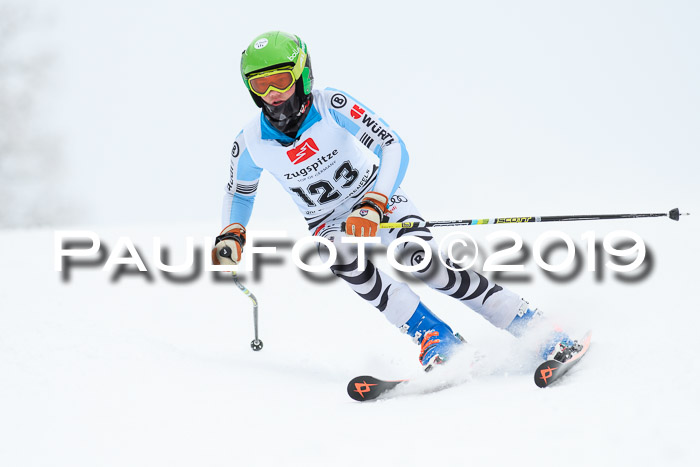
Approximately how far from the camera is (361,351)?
509 centimetres

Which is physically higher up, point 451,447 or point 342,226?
point 342,226

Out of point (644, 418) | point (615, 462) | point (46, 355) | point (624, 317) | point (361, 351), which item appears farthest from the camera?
point (361, 351)

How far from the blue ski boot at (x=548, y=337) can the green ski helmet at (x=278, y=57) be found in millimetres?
1787

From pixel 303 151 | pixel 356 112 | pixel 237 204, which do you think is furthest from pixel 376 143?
pixel 237 204

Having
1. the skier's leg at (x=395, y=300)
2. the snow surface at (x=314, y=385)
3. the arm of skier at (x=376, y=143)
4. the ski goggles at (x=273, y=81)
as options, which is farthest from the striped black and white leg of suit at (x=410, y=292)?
the ski goggles at (x=273, y=81)

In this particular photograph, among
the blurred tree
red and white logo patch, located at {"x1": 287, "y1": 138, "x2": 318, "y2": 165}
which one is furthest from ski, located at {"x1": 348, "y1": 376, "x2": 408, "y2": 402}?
the blurred tree

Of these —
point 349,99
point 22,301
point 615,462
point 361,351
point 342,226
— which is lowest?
point 361,351

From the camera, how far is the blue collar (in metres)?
3.58

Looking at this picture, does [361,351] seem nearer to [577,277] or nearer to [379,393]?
[379,393]

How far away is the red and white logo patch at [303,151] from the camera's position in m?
3.60

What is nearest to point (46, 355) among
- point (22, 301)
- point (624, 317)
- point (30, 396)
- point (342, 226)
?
point (30, 396)

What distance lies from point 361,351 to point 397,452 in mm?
2838

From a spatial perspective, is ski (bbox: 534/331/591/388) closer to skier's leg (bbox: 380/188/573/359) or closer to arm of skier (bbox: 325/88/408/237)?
skier's leg (bbox: 380/188/573/359)

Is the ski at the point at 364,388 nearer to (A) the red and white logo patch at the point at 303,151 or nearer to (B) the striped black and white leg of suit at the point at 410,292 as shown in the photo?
(B) the striped black and white leg of suit at the point at 410,292
